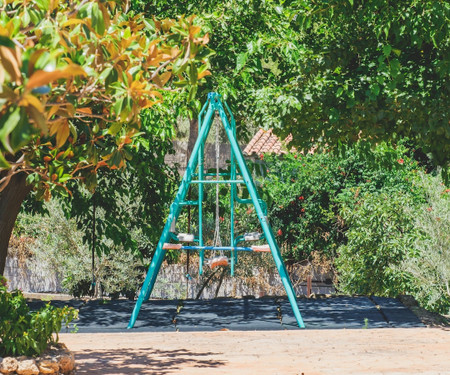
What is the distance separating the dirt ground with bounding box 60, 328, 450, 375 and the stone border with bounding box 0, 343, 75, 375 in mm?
490

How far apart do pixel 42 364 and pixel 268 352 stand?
249 centimetres

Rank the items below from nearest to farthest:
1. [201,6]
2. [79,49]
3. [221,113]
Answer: [79,49] → [221,113] → [201,6]

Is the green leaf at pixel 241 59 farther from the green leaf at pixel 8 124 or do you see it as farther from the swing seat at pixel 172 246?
the green leaf at pixel 8 124

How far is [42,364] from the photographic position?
561 cm

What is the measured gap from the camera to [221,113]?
9.22 metres

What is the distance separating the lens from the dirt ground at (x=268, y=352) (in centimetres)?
643

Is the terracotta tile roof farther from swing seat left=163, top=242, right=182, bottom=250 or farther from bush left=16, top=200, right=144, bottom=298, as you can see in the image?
swing seat left=163, top=242, right=182, bottom=250

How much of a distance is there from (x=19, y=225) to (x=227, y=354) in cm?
1029

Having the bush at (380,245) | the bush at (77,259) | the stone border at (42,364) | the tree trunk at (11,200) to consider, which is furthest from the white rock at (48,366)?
the bush at (77,259)

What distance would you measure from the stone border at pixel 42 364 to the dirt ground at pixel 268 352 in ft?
1.61

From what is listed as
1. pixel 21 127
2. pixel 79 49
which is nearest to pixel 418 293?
pixel 79 49

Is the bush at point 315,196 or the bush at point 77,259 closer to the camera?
the bush at point 77,259

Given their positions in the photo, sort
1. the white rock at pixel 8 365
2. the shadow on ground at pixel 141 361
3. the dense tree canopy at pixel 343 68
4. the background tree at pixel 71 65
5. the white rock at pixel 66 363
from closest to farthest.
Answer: the background tree at pixel 71 65, the white rock at pixel 8 365, the white rock at pixel 66 363, the shadow on ground at pixel 141 361, the dense tree canopy at pixel 343 68

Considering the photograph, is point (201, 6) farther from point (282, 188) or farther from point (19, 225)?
point (19, 225)
